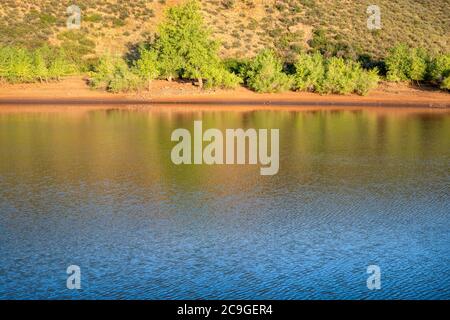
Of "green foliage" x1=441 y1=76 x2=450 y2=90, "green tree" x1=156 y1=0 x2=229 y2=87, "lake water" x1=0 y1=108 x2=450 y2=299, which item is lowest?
"lake water" x1=0 y1=108 x2=450 y2=299

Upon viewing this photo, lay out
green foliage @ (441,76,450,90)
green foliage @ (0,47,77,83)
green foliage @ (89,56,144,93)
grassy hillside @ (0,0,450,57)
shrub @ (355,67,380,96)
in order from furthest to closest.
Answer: grassy hillside @ (0,0,450,57) → green foliage @ (0,47,77,83) → shrub @ (355,67,380,96) → green foliage @ (441,76,450,90) → green foliage @ (89,56,144,93)

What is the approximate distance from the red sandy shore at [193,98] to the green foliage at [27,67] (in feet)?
2.75

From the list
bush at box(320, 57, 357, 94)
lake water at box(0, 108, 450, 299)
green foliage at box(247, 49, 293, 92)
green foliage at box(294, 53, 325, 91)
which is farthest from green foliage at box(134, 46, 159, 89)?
lake water at box(0, 108, 450, 299)

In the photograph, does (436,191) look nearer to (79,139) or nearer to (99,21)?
(79,139)

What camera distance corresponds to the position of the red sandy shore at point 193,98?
51.4 metres

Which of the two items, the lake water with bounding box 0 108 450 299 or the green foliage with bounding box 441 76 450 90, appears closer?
the lake water with bounding box 0 108 450 299

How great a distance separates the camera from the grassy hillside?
68312mm

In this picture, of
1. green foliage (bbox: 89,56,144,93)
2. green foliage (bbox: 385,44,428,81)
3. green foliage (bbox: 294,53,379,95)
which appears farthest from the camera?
green foliage (bbox: 385,44,428,81)

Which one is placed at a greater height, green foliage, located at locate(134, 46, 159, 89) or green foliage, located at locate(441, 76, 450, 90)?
green foliage, located at locate(134, 46, 159, 89)

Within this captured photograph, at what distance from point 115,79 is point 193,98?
660 cm

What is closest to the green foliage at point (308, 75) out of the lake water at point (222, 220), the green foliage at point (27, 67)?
the green foliage at point (27, 67)

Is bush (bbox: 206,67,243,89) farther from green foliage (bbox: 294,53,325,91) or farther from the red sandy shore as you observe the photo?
green foliage (bbox: 294,53,325,91)

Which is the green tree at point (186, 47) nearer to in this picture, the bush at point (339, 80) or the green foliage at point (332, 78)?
the green foliage at point (332, 78)
